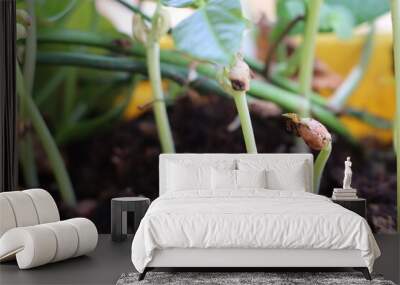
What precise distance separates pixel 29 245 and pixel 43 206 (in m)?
0.68

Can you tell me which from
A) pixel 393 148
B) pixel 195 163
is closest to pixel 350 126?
pixel 393 148

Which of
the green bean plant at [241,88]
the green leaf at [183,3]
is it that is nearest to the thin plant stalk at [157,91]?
the green leaf at [183,3]

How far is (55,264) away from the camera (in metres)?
5.39

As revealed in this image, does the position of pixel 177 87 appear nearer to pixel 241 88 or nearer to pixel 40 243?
pixel 241 88

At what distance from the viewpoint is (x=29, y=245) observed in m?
5.06

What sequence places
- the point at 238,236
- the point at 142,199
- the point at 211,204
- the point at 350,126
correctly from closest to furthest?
1. the point at 238,236
2. the point at 211,204
3. the point at 142,199
4. the point at 350,126

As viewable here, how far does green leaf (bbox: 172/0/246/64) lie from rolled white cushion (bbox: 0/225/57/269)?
8.53 feet

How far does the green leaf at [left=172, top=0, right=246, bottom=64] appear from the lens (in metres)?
6.89

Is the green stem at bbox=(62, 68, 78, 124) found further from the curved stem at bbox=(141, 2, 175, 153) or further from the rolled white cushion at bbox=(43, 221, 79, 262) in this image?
the rolled white cushion at bbox=(43, 221, 79, 262)

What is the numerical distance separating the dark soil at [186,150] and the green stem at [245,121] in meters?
0.05

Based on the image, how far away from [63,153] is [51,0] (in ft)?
5.00

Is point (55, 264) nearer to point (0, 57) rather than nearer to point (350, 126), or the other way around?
point (0, 57)

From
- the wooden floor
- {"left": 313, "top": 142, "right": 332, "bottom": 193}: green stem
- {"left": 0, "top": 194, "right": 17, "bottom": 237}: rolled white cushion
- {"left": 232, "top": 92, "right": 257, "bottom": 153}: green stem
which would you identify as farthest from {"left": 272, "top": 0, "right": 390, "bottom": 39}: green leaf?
{"left": 0, "top": 194, "right": 17, "bottom": 237}: rolled white cushion

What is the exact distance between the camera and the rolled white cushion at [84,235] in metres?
5.50
